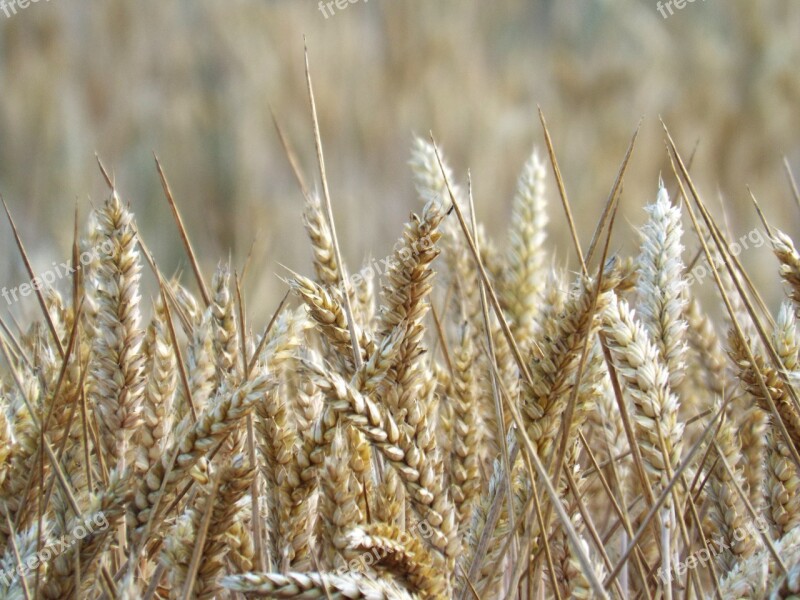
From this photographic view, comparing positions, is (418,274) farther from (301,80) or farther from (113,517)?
(301,80)

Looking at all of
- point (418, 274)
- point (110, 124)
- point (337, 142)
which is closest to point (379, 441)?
point (418, 274)

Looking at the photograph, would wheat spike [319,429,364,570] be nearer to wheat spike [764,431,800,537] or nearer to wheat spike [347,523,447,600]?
wheat spike [347,523,447,600]

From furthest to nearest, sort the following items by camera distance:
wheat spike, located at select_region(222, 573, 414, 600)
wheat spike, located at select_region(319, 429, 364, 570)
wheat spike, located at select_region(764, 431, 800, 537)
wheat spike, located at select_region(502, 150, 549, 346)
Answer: wheat spike, located at select_region(502, 150, 549, 346)
wheat spike, located at select_region(764, 431, 800, 537)
wheat spike, located at select_region(319, 429, 364, 570)
wheat spike, located at select_region(222, 573, 414, 600)

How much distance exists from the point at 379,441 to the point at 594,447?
1.84 feet

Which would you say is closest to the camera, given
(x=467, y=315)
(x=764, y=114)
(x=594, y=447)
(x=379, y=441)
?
(x=379, y=441)

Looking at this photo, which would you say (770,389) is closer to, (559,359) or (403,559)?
(559,359)

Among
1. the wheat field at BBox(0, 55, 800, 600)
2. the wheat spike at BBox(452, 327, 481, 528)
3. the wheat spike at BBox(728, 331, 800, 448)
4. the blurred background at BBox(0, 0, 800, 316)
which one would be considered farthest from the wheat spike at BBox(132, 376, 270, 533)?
the blurred background at BBox(0, 0, 800, 316)

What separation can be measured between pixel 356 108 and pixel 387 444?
2.55 m

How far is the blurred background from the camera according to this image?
116 inches

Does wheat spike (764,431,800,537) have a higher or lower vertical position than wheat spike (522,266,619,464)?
lower

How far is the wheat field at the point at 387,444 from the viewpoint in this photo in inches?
21.0

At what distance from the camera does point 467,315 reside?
0.91 meters

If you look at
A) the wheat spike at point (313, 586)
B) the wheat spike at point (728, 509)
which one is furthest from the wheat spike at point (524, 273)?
the wheat spike at point (313, 586)

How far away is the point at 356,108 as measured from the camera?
9.75 feet
